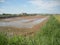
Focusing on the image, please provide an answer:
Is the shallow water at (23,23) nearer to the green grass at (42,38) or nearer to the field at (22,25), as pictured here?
the field at (22,25)

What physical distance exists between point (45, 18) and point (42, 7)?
0.15 meters

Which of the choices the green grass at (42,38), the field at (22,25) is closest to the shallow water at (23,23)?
the field at (22,25)

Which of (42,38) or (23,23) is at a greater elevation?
(23,23)

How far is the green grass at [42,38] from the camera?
2033mm

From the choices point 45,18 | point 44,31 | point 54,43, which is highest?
point 45,18

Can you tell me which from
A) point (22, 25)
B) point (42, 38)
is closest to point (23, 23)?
point (22, 25)

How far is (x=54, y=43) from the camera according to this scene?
80.1 inches

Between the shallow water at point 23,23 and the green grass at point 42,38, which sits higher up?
the shallow water at point 23,23

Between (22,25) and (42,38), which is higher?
(22,25)

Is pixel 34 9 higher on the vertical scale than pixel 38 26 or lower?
higher

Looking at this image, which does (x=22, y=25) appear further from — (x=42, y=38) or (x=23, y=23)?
(x=42, y=38)

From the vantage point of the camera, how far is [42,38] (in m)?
2.05

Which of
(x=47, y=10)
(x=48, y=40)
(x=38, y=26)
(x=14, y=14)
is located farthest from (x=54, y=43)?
(x=14, y=14)

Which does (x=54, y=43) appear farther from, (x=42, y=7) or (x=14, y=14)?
(x=14, y=14)
